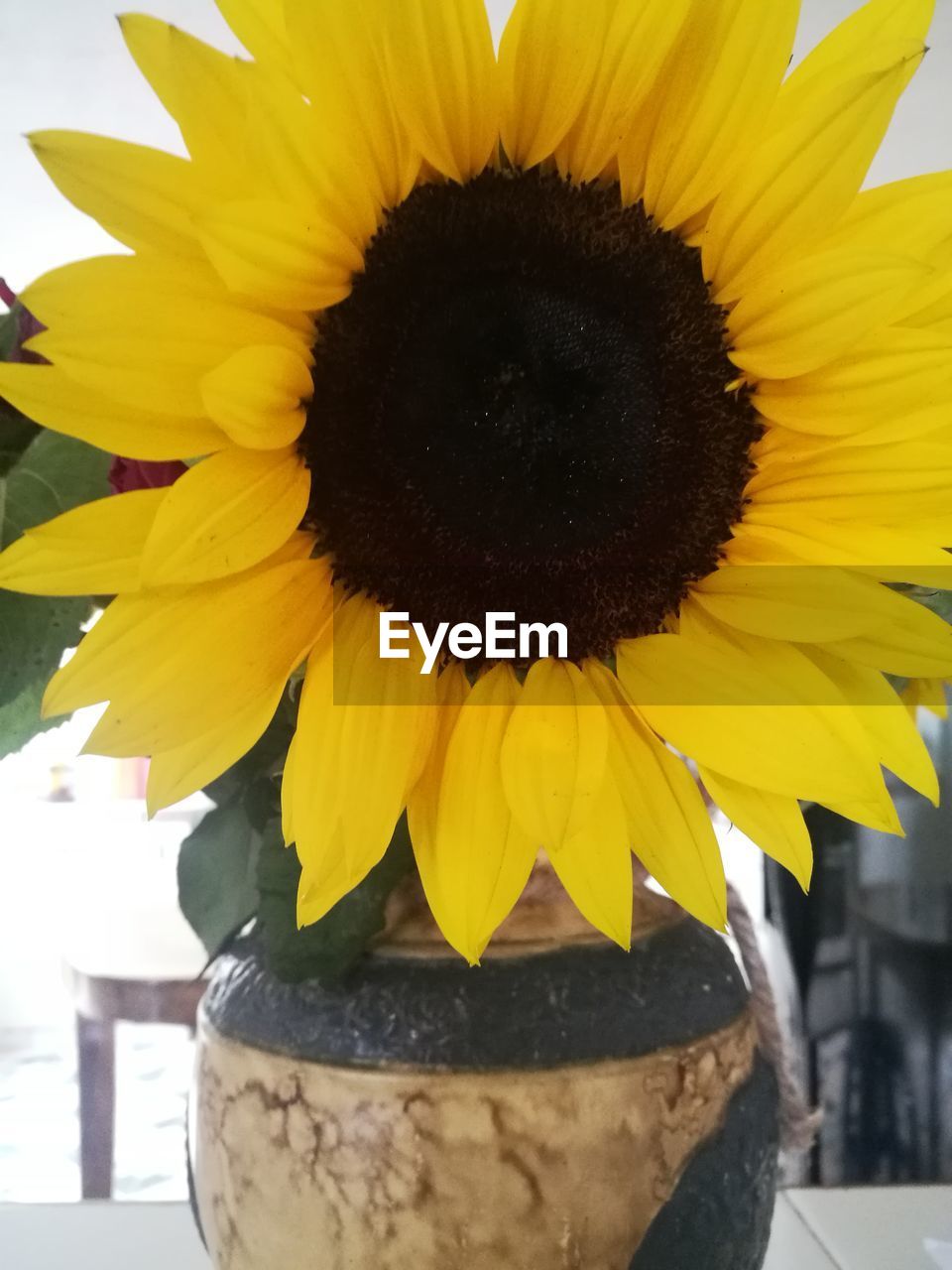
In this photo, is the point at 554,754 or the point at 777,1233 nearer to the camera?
the point at 554,754

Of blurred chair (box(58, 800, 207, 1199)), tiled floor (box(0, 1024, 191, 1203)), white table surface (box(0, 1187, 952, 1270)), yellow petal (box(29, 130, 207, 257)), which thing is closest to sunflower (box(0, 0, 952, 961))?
yellow petal (box(29, 130, 207, 257))

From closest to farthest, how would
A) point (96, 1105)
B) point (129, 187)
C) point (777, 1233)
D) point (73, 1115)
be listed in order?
point (129, 187)
point (777, 1233)
point (96, 1105)
point (73, 1115)

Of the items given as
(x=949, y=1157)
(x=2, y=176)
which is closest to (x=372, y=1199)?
(x=949, y=1157)

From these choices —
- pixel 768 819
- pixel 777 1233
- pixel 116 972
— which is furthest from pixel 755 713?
pixel 116 972

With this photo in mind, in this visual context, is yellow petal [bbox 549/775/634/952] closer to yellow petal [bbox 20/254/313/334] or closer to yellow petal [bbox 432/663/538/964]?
yellow petal [bbox 432/663/538/964]

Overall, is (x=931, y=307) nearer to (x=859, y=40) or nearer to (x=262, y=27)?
(x=859, y=40)

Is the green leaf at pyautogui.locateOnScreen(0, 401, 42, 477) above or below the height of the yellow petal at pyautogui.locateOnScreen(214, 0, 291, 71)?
below

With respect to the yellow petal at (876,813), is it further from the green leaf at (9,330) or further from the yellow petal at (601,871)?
the green leaf at (9,330)
